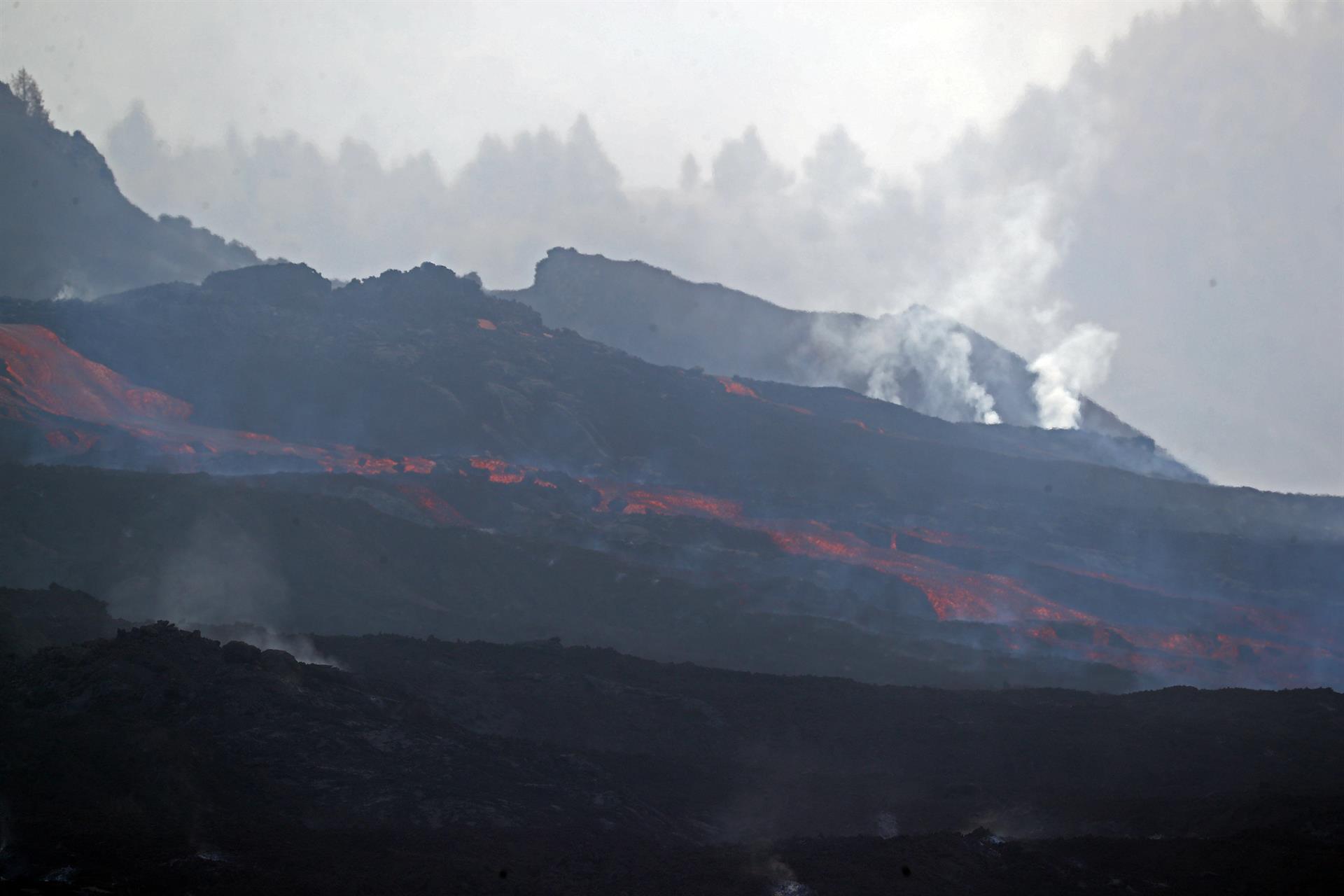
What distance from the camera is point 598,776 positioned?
26.5 m

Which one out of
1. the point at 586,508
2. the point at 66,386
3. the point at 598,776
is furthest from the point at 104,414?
the point at 598,776

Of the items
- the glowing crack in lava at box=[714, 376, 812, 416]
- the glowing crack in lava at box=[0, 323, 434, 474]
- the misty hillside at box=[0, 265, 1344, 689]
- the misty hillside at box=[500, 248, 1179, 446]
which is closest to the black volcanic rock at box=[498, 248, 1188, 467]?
the misty hillside at box=[500, 248, 1179, 446]

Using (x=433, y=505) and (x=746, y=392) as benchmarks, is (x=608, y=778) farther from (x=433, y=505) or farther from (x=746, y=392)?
(x=746, y=392)

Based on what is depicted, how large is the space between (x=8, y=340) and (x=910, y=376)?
87885 millimetres

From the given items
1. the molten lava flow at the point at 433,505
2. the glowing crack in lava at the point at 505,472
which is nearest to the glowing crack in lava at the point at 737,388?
the glowing crack in lava at the point at 505,472

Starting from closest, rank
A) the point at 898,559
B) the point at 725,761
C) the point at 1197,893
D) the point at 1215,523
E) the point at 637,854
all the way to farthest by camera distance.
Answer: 1. the point at 1197,893
2. the point at 637,854
3. the point at 725,761
4. the point at 898,559
5. the point at 1215,523

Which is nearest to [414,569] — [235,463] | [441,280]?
[235,463]

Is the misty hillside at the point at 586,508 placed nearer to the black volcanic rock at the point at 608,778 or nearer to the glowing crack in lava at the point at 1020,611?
the glowing crack in lava at the point at 1020,611

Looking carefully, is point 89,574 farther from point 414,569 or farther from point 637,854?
point 637,854

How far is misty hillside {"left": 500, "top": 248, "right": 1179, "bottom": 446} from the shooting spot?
127438 mm

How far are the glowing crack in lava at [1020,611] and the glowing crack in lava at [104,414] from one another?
14.5m

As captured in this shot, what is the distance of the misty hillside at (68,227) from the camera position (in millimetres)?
114250

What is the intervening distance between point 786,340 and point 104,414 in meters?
82.4

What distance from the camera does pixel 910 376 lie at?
5049 inches
